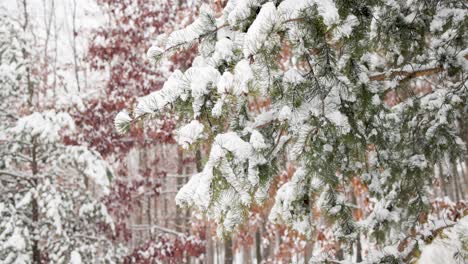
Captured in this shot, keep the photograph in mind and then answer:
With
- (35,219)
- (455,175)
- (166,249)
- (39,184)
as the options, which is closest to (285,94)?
(39,184)

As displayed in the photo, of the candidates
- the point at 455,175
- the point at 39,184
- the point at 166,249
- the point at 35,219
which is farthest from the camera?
the point at 455,175

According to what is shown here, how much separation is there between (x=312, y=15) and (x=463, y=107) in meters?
3.06

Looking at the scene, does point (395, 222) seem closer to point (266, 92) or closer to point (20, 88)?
point (266, 92)

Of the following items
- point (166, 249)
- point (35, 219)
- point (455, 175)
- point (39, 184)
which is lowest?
point (166, 249)

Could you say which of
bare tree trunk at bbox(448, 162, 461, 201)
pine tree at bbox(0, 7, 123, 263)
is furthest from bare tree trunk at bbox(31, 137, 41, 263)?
bare tree trunk at bbox(448, 162, 461, 201)

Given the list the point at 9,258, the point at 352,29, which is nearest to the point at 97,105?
the point at 9,258

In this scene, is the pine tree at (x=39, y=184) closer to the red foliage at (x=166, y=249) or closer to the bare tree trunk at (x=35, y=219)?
the bare tree trunk at (x=35, y=219)

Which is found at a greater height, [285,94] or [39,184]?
[39,184]

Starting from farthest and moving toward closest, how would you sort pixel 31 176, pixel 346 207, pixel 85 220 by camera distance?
pixel 85 220
pixel 31 176
pixel 346 207

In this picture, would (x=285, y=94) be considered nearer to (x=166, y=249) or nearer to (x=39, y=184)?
(x=39, y=184)

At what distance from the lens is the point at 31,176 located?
646cm

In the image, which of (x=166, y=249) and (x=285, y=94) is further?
(x=166, y=249)

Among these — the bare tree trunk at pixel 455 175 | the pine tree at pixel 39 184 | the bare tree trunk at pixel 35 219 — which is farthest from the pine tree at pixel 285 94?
the bare tree trunk at pixel 35 219

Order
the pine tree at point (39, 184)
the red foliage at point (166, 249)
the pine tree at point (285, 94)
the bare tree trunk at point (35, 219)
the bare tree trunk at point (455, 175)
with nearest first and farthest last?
1. the pine tree at point (285, 94)
2. the bare tree trunk at point (455, 175)
3. the pine tree at point (39, 184)
4. the bare tree trunk at point (35, 219)
5. the red foliage at point (166, 249)
